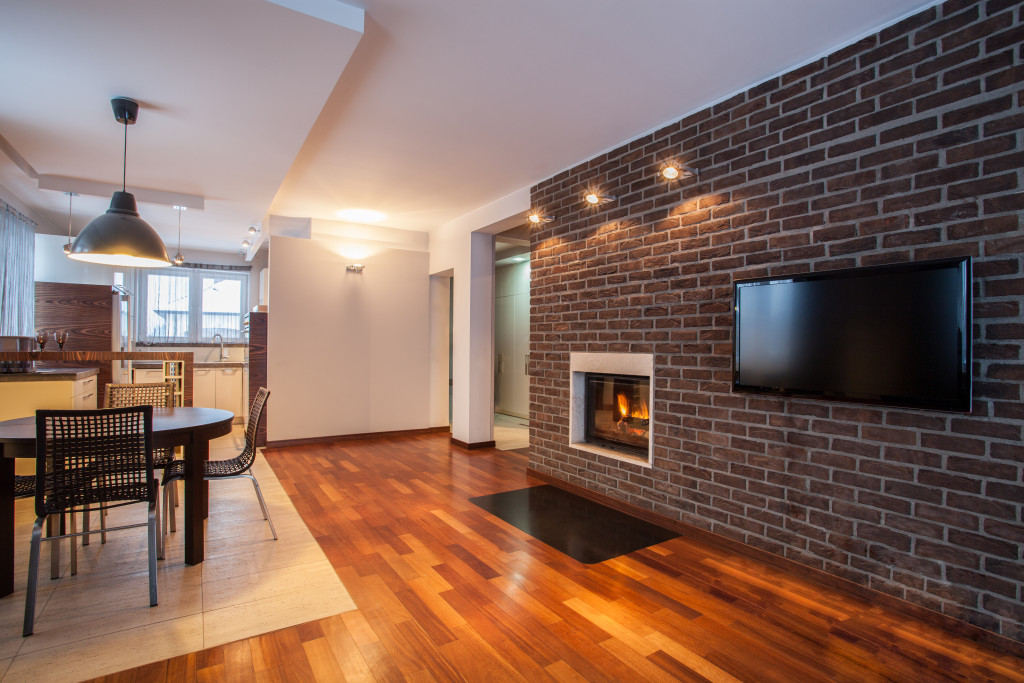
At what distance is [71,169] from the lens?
13.1ft

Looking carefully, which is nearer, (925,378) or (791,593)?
(925,378)

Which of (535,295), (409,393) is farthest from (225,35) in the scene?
(409,393)

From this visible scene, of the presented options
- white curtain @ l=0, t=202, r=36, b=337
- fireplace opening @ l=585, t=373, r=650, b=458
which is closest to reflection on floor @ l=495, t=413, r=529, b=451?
fireplace opening @ l=585, t=373, r=650, b=458

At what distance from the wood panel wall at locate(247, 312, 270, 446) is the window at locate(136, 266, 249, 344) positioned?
97.5 inches

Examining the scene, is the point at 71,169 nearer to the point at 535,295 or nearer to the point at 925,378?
the point at 535,295

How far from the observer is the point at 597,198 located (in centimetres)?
383

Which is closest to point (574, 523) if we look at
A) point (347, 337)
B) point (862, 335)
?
point (862, 335)

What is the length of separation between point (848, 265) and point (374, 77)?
8.50 feet

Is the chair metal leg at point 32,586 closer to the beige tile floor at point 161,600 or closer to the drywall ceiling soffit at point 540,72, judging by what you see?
the beige tile floor at point 161,600

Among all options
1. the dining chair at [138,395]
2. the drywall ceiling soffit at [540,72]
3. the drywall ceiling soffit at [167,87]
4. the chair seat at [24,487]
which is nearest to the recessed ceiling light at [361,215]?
the drywall ceiling soffit at [167,87]

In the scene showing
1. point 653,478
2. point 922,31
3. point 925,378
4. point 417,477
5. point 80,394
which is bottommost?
point 417,477

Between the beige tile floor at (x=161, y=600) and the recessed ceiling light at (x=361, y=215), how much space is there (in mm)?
3525

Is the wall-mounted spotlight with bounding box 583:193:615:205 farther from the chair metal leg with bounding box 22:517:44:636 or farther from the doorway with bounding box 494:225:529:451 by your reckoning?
the chair metal leg with bounding box 22:517:44:636

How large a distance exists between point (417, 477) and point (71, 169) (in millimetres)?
3655
